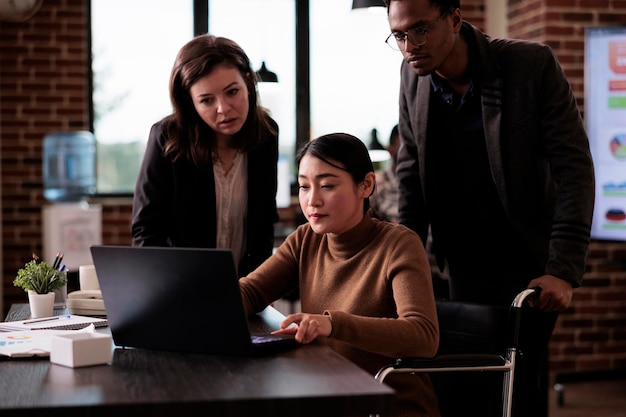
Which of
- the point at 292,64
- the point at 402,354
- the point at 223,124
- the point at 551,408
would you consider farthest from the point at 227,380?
the point at 292,64

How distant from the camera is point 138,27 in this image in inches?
241

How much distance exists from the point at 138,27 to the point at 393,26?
14.4 ft

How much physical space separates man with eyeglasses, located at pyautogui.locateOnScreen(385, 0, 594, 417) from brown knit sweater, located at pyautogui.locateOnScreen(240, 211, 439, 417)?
1.05 ft

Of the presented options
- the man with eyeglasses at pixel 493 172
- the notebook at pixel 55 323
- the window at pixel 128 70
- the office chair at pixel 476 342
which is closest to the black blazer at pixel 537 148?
the man with eyeglasses at pixel 493 172

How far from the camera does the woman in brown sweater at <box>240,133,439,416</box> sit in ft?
5.68

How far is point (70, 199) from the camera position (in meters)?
5.88

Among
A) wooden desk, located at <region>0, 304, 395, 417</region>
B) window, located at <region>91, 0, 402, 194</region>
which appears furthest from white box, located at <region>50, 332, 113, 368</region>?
window, located at <region>91, 0, 402, 194</region>

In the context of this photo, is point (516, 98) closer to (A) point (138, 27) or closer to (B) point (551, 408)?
(B) point (551, 408)

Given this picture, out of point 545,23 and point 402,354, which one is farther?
point 545,23

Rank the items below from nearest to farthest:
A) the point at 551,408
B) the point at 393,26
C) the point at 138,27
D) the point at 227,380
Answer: the point at 227,380 → the point at 393,26 → the point at 551,408 → the point at 138,27

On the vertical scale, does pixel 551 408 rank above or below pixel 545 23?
below

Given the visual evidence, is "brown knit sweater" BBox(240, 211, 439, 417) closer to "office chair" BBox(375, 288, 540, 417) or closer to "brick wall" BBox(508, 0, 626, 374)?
"office chair" BBox(375, 288, 540, 417)

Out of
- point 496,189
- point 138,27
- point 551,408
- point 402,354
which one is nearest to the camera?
point 402,354

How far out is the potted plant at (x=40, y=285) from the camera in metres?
2.14
